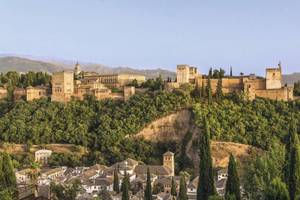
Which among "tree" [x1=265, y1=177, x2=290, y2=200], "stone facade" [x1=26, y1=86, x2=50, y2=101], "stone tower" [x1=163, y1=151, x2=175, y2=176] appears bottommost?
"stone tower" [x1=163, y1=151, x2=175, y2=176]

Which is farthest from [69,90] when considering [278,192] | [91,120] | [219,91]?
[278,192]

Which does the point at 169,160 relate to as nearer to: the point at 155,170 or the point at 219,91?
the point at 155,170

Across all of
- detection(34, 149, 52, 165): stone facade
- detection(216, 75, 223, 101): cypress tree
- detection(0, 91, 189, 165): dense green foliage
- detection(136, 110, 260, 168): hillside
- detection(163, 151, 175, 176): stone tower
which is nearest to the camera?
detection(163, 151, 175, 176): stone tower

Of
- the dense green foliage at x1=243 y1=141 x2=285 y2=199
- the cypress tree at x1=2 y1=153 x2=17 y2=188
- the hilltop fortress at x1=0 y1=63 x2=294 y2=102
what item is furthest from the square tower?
the dense green foliage at x1=243 y1=141 x2=285 y2=199

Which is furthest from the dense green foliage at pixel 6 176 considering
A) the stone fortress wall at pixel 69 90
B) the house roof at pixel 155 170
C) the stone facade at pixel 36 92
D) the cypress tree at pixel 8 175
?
the stone facade at pixel 36 92

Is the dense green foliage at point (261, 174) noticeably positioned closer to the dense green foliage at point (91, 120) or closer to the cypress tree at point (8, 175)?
the cypress tree at point (8, 175)

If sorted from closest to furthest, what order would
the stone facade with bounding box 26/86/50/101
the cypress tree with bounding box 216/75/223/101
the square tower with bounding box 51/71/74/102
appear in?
the cypress tree with bounding box 216/75/223/101 → the square tower with bounding box 51/71/74/102 → the stone facade with bounding box 26/86/50/101

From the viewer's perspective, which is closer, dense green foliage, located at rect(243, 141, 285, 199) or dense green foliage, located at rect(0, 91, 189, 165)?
dense green foliage, located at rect(243, 141, 285, 199)

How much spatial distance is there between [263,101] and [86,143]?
60.7 feet

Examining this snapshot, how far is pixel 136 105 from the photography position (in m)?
58.8

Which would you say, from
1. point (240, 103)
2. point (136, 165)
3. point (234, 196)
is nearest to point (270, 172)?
point (234, 196)

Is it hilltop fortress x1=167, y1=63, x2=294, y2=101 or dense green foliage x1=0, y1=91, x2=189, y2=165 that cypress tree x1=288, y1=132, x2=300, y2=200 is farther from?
hilltop fortress x1=167, y1=63, x2=294, y2=101

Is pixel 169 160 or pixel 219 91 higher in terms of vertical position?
pixel 219 91

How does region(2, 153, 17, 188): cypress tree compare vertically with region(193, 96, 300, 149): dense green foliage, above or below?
below
